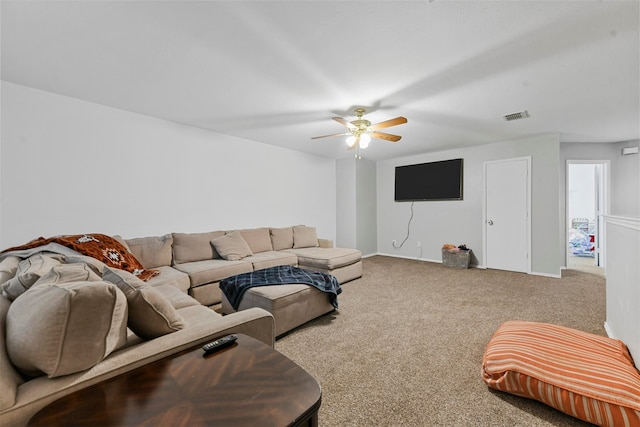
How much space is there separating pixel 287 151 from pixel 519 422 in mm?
4817

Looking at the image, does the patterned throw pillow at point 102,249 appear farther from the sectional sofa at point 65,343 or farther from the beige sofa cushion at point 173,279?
the sectional sofa at point 65,343

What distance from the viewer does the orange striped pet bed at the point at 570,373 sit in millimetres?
1325

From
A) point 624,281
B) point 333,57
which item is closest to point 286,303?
point 333,57

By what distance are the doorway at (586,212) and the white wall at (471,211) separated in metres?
0.96

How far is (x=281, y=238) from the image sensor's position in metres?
4.75

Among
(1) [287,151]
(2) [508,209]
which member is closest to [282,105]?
(1) [287,151]

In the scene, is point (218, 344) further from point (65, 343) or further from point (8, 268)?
point (8, 268)

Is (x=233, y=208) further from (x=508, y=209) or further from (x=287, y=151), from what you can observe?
(x=508, y=209)

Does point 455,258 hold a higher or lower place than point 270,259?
lower

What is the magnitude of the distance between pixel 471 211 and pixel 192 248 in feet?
16.2

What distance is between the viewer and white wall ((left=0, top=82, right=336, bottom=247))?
2.68 metres

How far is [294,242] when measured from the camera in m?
4.93

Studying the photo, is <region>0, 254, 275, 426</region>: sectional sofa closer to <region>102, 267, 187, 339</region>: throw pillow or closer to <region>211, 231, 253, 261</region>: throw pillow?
<region>102, 267, 187, 339</region>: throw pillow

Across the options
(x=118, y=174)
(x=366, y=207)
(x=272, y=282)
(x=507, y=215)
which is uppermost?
(x=118, y=174)
